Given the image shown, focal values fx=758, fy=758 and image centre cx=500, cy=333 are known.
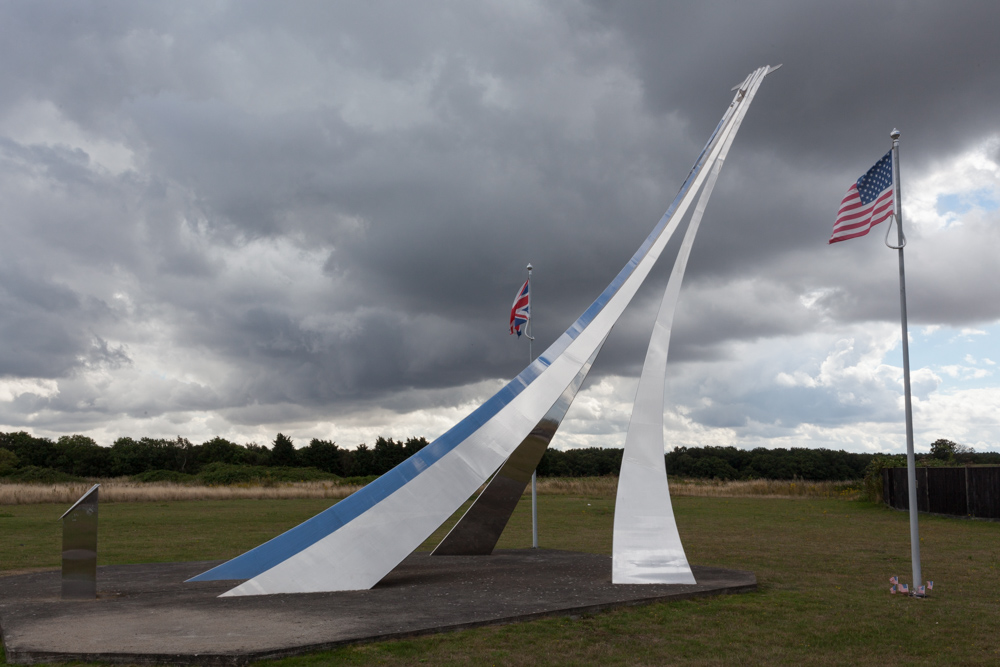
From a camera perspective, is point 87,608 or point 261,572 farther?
point 261,572

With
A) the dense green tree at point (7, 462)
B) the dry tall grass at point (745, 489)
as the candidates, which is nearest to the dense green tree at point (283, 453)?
the dense green tree at point (7, 462)

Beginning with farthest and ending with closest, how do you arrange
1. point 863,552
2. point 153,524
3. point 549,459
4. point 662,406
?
1. point 549,459
2. point 153,524
3. point 863,552
4. point 662,406

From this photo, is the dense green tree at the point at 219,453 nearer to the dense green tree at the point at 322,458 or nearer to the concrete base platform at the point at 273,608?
the dense green tree at the point at 322,458

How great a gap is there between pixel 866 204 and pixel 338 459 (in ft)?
189

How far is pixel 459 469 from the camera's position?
9.54m

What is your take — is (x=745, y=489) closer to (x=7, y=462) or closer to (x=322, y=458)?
(x=322, y=458)

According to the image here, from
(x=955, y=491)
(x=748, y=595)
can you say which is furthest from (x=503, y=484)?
(x=955, y=491)

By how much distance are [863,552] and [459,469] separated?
899cm

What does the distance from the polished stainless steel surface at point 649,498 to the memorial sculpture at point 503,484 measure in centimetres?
1

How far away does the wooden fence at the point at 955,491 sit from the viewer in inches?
809

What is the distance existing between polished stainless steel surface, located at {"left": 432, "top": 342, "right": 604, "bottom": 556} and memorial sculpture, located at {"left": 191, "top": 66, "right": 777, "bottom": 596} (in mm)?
29

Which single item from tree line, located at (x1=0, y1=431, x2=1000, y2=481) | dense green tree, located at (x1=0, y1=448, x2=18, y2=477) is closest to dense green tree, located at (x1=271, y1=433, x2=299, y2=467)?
tree line, located at (x1=0, y1=431, x2=1000, y2=481)

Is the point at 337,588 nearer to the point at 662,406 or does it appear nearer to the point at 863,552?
the point at 662,406

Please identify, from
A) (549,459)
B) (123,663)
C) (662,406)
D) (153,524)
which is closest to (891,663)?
(662,406)
